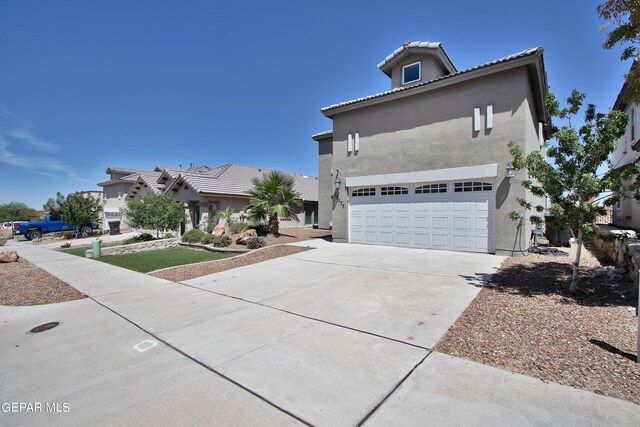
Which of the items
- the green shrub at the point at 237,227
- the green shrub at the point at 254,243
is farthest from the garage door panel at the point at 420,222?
the green shrub at the point at 237,227

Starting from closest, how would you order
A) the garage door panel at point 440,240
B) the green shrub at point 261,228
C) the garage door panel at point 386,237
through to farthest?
the garage door panel at point 440,240
the garage door panel at point 386,237
the green shrub at point 261,228

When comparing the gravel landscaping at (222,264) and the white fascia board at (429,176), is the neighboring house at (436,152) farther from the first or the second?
the gravel landscaping at (222,264)

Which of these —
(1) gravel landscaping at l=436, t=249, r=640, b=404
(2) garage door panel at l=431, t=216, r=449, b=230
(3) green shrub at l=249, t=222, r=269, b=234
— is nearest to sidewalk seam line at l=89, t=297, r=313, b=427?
(1) gravel landscaping at l=436, t=249, r=640, b=404

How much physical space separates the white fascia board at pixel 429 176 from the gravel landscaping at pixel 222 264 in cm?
425

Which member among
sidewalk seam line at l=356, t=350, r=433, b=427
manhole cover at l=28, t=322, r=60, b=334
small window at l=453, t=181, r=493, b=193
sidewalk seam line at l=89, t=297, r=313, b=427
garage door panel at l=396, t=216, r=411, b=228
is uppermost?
small window at l=453, t=181, r=493, b=193

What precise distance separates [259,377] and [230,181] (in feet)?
71.1

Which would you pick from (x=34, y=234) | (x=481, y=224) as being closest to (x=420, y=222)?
(x=481, y=224)

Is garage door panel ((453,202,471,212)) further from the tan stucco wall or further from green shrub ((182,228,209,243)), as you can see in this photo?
green shrub ((182,228,209,243))

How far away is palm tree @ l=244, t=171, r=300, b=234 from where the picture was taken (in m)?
16.4

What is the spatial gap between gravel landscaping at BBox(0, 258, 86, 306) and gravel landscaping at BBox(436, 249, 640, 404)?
27.7 feet

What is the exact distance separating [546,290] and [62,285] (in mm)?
12046

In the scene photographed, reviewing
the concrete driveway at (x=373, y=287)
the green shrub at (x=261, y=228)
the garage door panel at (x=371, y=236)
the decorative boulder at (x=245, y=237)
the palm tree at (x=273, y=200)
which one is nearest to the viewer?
the concrete driveway at (x=373, y=287)

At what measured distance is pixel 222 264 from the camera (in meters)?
10.3

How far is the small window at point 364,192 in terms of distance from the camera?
45.6ft
